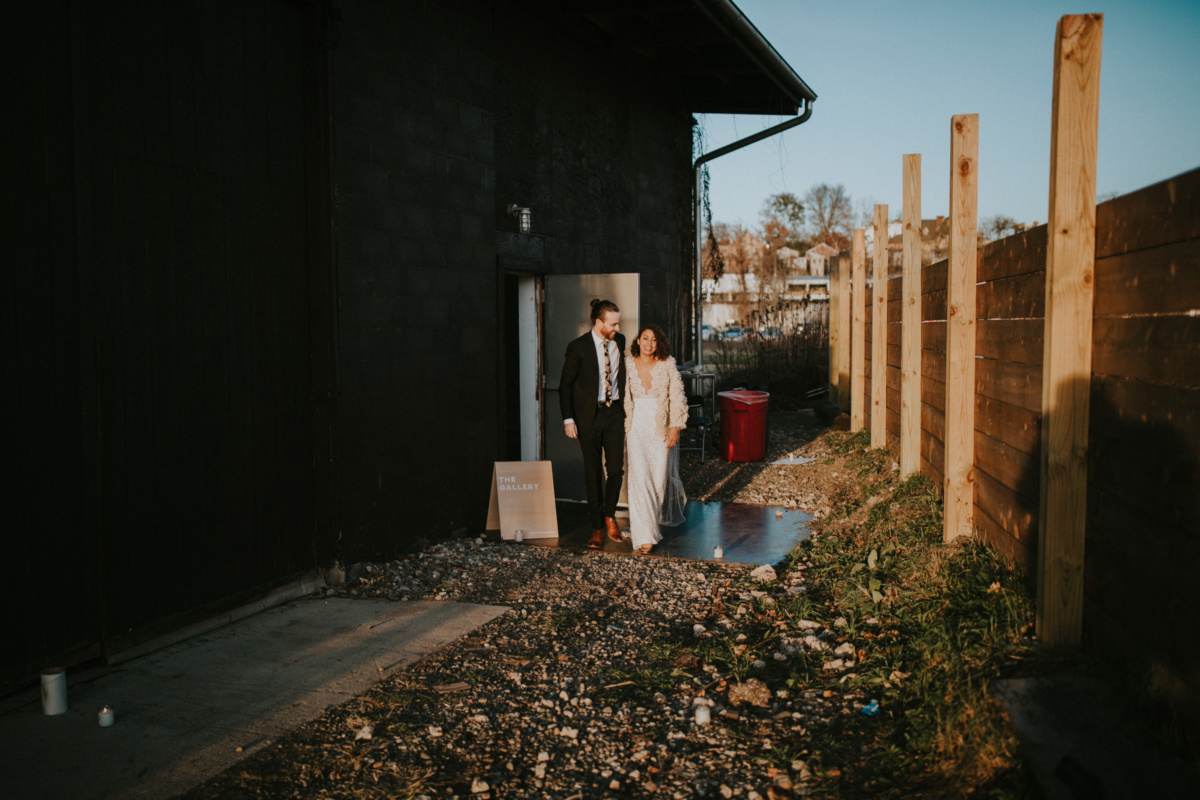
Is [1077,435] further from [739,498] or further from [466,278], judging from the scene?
[739,498]

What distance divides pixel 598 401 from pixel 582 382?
19cm

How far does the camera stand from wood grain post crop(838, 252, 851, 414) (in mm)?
12887

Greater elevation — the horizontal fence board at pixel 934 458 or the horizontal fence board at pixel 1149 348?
the horizontal fence board at pixel 1149 348

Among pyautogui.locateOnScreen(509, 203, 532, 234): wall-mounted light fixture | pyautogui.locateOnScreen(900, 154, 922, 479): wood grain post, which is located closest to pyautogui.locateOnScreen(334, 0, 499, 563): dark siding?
pyautogui.locateOnScreen(509, 203, 532, 234): wall-mounted light fixture

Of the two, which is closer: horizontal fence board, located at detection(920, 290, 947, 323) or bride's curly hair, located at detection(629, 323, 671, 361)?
horizontal fence board, located at detection(920, 290, 947, 323)

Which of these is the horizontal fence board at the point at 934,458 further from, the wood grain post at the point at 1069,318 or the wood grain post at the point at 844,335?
the wood grain post at the point at 844,335

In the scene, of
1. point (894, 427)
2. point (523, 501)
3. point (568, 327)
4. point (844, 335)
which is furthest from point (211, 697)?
point (844, 335)

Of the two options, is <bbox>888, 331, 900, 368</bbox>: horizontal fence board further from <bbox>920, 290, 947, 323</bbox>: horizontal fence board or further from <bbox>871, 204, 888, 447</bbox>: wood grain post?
<bbox>920, 290, 947, 323</bbox>: horizontal fence board

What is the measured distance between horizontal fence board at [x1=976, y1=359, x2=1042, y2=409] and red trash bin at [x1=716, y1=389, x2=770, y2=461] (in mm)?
5249

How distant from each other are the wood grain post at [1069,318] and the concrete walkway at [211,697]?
2927 millimetres

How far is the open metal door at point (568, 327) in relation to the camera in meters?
7.76

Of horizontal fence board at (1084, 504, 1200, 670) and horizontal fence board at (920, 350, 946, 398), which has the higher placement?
horizontal fence board at (920, 350, 946, 398)

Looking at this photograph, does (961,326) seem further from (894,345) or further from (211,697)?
(211,697)

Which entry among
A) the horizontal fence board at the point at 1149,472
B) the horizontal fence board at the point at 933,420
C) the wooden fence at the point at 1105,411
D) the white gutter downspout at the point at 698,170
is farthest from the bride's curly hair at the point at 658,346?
the white gutter downspout at the point at 698,170
